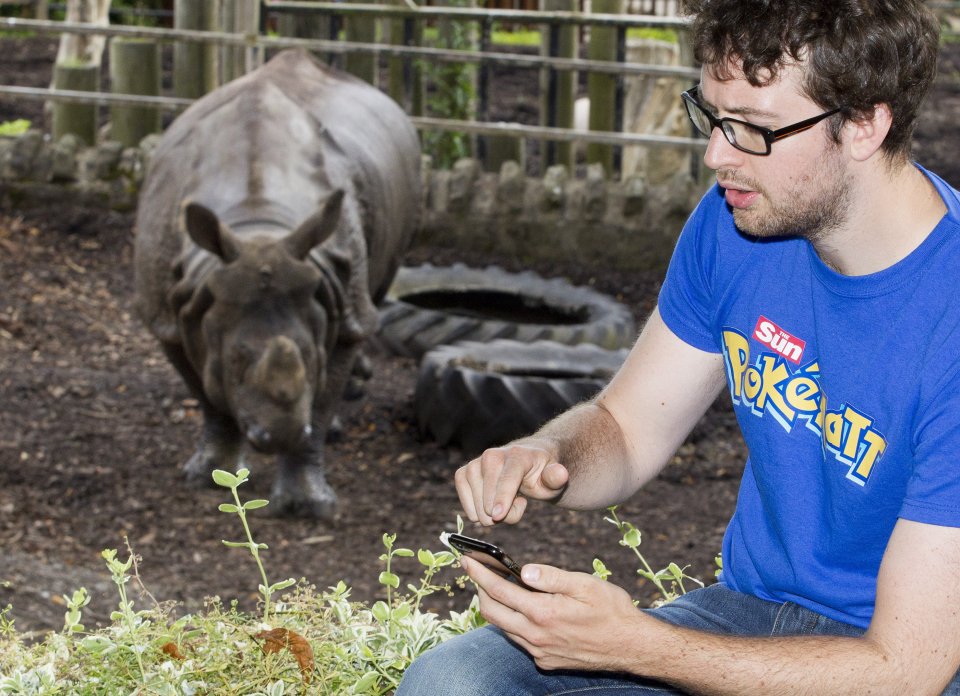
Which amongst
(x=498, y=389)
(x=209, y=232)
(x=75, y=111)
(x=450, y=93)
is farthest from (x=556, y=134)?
(x=209, y=232)

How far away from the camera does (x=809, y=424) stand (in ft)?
8.26

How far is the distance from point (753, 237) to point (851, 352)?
0.37m

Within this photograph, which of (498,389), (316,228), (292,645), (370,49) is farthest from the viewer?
(370,49)

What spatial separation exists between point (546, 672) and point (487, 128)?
7039 mm

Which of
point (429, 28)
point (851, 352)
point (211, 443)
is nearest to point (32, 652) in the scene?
point (851, 352)

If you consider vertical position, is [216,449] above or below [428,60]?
below

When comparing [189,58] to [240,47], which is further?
[189,58]

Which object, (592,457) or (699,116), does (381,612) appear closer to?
(592,457)

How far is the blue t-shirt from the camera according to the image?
2.31m

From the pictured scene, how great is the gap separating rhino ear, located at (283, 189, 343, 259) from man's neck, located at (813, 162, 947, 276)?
309cm

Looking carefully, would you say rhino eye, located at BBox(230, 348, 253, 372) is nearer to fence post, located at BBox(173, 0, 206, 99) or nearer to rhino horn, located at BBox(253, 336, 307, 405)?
rhino horn, located at BBox(253, 336, 307, 405)

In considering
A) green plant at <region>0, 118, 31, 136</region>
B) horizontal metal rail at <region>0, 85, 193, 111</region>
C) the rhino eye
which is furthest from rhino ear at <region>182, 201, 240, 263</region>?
green plant at <region>0, 118, 31, 136</region>

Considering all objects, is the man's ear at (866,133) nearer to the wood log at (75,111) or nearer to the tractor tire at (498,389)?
the tractor tire at (498,389)

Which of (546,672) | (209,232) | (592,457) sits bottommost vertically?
(546,672)
